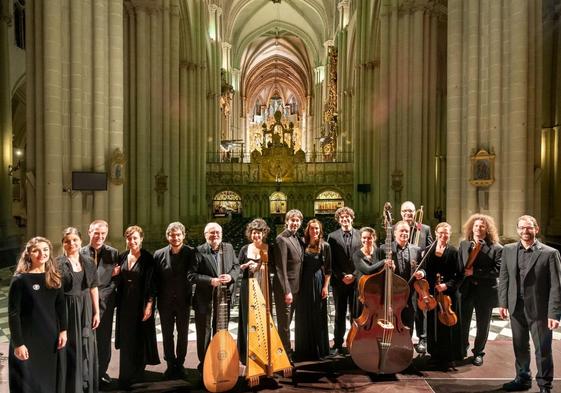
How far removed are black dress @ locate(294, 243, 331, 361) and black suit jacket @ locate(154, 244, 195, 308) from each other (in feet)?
4.82

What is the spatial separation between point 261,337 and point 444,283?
243 centimetres

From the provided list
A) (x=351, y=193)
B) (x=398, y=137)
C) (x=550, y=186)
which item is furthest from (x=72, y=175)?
(x=351, y=193)

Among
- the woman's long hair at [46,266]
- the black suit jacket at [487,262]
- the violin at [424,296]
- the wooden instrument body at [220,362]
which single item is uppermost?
the woman's long hair at [46,266]

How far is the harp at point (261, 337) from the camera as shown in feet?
14.8

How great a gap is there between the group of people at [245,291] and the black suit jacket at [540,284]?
0.04 ft

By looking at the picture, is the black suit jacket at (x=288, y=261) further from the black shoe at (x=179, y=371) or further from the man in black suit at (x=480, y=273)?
the man in black suit at (x=480, y=273)

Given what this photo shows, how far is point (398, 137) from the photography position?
17.3 metres

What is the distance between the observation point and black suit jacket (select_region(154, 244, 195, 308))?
16.4 feet

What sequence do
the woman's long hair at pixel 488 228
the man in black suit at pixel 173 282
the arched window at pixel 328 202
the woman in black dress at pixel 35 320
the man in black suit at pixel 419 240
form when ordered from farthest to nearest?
1. the arched window at pixel 328 202
2. the man in black suit at pixel 419 240
3. the woman's long hair at pixel 488 228
4. the man in black suit at pixel 173 282
5. the woman in black dress at pixel 35 320

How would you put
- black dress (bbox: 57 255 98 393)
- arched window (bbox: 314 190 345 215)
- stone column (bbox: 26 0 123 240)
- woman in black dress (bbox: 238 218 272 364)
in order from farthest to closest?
arched window (bbox: 314 190 345 215) → stone column (bbox: 26 0 123 240) → woman in black dress (bbox: 238 218 272 364) → black dress (bbox: 57 255 98 393)

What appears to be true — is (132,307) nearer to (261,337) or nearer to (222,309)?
(222,309)

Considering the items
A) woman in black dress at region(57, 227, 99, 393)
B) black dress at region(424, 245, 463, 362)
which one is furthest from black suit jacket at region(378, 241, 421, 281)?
woman in black dress at region(57, 227, 99, 393)

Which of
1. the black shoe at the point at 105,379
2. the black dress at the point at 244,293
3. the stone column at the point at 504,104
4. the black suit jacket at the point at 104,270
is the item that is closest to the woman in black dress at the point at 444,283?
the black dress at the point at 244,293

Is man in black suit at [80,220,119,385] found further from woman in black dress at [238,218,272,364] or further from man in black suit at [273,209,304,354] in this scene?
man in black suit at [273,209,304,354]
